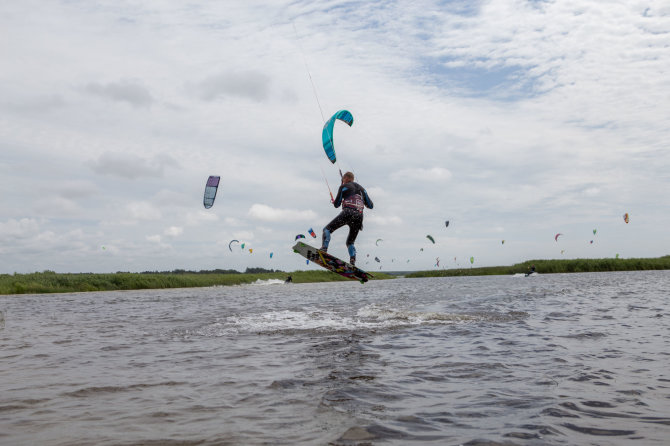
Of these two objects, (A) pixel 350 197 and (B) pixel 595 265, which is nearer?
(A) pixel 350 197

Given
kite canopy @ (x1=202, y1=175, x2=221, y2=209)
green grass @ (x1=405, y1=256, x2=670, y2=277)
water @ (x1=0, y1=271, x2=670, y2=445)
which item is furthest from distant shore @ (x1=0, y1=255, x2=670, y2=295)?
water @ (x1=0, y1=271, x2=670, y2=445)

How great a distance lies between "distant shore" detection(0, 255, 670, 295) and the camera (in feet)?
122

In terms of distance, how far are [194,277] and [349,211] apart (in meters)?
45.3

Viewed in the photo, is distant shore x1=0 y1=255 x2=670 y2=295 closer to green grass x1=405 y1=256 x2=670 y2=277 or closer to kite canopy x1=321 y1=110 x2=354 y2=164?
green grass x1=405 y1=256 x2=670 y2=277

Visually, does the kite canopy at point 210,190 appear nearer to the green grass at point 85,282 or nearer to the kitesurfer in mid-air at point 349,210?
the kitesurfer in mid-air at point 349,210

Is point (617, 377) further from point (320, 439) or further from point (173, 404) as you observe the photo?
point (173, 404)

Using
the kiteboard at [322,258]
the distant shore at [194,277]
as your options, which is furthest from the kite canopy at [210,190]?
the distant shore at [194,277]

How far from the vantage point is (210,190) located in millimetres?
21062

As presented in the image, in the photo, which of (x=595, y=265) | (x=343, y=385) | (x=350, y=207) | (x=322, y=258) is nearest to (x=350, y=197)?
(x=350, y=207)

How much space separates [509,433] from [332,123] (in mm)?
10020

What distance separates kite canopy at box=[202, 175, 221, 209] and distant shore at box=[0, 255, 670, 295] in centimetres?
2291

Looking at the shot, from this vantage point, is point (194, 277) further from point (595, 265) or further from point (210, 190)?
point (595, 265)

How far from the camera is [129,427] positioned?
4723mm

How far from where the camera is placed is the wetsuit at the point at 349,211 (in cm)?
1317
